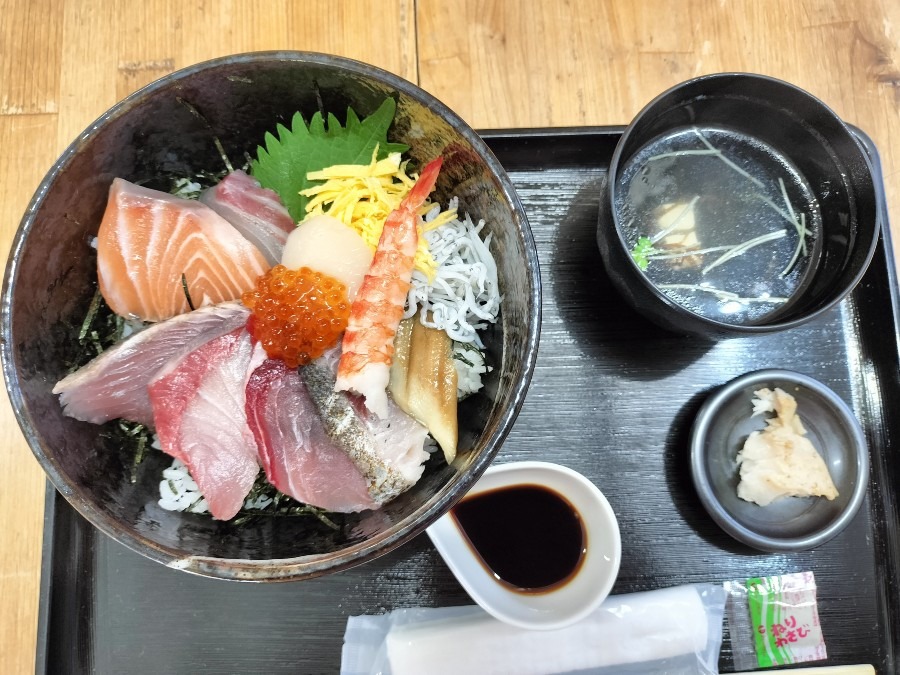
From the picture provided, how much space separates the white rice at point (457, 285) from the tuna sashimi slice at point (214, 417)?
1.13 feet

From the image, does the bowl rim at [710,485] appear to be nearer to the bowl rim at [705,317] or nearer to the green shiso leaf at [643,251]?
the bowl rim at [705,317]

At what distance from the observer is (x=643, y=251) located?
143 centimetres

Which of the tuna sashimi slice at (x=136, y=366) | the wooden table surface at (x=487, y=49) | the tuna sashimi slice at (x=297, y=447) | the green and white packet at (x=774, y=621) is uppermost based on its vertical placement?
the wooden table surface at (x=487, y=49)

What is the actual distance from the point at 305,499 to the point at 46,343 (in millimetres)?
570

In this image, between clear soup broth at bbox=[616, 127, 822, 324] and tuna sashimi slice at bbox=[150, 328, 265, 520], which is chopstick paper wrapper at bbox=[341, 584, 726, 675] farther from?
clear soup broth at bbox=[616, 127, 822, 324]

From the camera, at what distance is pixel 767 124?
145cm

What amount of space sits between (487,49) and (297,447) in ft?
3.99

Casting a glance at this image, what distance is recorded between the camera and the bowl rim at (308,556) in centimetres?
100

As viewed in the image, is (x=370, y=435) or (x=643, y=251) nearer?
(x=370, y=435)

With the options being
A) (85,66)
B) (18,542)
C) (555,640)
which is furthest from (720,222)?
(18,542)

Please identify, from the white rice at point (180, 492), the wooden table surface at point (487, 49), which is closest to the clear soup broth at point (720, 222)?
the wooden table surface at point (487, 49)

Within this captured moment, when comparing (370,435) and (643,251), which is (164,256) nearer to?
(370,435)

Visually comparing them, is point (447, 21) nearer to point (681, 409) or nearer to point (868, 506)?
point (681, 409)

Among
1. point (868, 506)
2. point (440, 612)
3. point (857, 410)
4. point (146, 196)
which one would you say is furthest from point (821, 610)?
point (146, 196)
